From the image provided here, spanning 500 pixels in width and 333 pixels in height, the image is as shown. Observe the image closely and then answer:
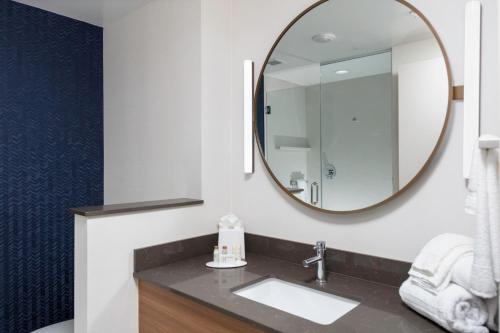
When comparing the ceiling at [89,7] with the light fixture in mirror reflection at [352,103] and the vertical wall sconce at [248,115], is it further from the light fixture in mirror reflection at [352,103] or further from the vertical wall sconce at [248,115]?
the light fixture in mirror reflection at [352,103]

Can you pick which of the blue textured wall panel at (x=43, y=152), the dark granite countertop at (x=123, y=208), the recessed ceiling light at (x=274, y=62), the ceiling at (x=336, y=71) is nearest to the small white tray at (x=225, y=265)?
the dark granite countertop at (x=123, y=208)

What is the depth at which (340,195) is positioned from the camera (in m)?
1.61

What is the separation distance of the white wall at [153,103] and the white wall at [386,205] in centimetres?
25

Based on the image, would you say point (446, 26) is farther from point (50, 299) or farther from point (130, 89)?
point (50, 299)

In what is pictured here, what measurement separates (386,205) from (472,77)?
562 mm

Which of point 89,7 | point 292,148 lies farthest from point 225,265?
point 89,7

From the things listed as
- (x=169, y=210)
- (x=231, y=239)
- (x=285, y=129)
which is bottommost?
(x=231, y=239)

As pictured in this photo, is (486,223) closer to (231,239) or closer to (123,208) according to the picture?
(231,239)

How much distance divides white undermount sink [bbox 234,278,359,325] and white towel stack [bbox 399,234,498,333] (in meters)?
0.29

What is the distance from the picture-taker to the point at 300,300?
1.54 meters

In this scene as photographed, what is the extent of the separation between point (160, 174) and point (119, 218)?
68 centimetres

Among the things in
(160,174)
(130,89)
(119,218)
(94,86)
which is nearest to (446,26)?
(119,218)

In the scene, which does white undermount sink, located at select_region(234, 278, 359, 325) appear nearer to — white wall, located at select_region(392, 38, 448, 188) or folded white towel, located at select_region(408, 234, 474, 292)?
folded white towel, located at select_region(408, 234, 474, 292)

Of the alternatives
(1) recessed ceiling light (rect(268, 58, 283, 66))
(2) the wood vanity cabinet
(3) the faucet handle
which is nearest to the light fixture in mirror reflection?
(1) recessed ceiling light (rect(268, 58, 283, 66))
